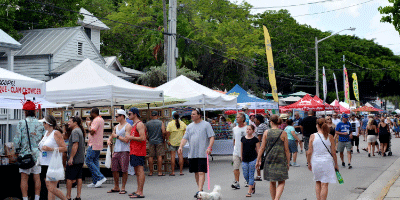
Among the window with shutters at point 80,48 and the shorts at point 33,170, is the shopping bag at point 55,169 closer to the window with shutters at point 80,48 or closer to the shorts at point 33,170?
the shorts at point 33,170

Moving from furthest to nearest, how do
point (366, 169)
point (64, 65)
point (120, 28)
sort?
point (120, 28) → point (64, 65) → point (366, 169)

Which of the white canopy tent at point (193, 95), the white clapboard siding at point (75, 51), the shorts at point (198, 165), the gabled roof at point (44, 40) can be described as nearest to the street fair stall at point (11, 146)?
the shorts at point (198, 165)

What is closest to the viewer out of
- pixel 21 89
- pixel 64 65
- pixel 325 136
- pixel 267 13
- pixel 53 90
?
pixel 325 136

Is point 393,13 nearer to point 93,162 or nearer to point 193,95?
point 193,95

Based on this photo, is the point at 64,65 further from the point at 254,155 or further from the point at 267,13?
the point at 267,13

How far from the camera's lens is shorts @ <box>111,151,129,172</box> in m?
9.94

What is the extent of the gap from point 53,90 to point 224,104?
265 inches

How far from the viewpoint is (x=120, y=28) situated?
136 feet

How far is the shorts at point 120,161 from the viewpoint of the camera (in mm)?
9938

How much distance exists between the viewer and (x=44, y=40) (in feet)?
94.1

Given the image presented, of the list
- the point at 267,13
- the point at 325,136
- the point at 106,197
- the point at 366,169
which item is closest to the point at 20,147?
the point at 106,197

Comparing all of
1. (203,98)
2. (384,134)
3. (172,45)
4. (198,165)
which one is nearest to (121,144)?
(198,165)

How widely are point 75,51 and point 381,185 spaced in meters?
22.5

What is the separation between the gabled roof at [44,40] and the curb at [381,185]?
65.6ft
